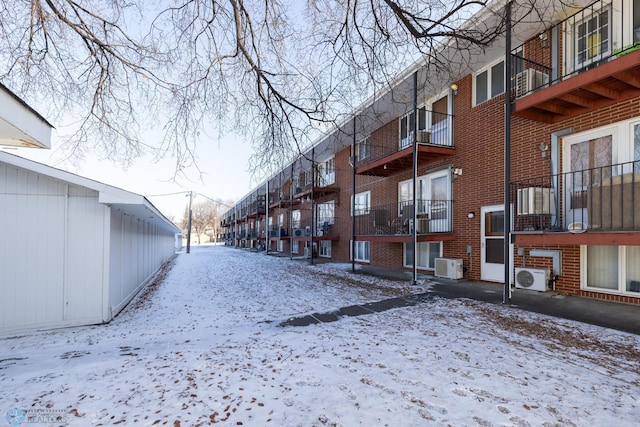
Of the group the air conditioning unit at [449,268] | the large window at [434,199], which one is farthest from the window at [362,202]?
the air conditioning unit at [449,268]

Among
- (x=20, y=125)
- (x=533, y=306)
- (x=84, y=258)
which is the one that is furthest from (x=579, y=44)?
(x=84, y=258)

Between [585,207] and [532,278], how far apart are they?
2.08m

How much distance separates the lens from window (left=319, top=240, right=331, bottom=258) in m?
20.5

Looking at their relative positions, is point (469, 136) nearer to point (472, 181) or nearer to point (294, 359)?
point (472, 181)

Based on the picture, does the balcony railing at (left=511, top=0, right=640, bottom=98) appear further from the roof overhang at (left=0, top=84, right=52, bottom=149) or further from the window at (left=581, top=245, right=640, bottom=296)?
the roof overhang at (left=0, top=84, right=52, bottom=149)

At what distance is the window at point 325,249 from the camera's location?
806 inches

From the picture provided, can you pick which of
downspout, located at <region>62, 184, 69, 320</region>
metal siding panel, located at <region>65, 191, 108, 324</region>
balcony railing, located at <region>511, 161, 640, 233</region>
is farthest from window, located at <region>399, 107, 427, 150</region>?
downspout, located at <region>62, 184, 69, 320</region>

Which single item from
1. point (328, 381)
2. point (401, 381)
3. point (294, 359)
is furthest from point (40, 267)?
point (401, 381)

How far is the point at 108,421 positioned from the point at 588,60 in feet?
34.9

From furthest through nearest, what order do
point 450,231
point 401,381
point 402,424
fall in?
1. point 450,231
2. point 401,381
3. point 402,424

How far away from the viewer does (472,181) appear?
9.98 meters

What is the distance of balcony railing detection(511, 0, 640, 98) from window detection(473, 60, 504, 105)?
2.15 feet

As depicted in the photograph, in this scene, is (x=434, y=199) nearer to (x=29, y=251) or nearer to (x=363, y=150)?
(x=363, y=150)

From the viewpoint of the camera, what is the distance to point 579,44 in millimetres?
7441
